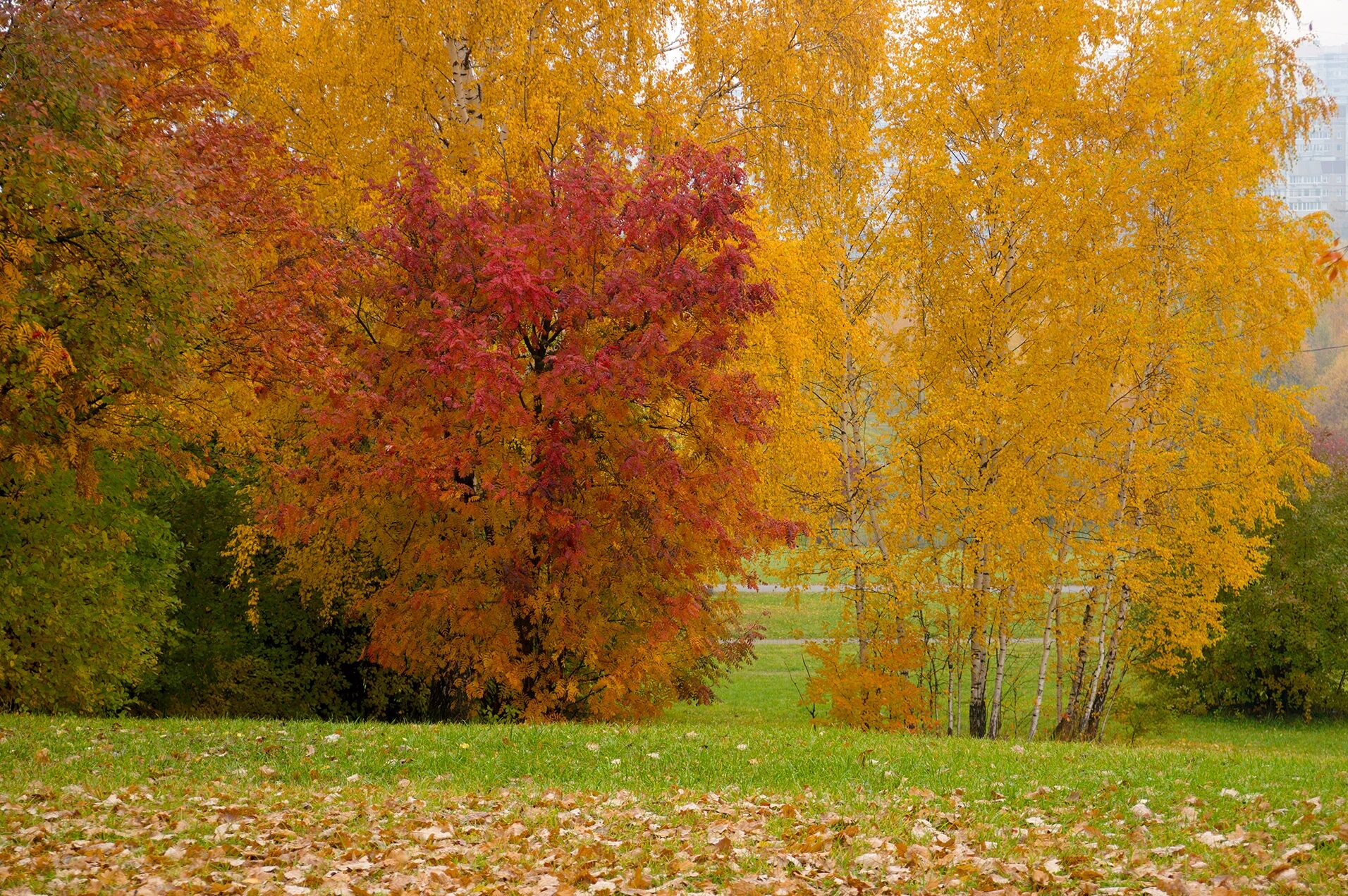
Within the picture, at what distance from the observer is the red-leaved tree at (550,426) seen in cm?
1028

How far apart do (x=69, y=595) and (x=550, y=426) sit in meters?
6.13

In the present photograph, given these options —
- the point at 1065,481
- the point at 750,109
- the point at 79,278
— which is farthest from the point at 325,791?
the point at 750,109

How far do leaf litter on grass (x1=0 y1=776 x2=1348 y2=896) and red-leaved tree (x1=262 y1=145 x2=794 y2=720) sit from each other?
366 cm

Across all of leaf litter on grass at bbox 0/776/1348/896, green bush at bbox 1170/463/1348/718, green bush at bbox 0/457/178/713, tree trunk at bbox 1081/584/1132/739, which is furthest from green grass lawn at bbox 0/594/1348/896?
green bush at bbox 1170/463/1348/718

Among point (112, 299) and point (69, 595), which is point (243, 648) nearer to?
point (69, 595)

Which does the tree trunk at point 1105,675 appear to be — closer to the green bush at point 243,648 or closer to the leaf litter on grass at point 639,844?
the leaf litter on grass at point 639,844

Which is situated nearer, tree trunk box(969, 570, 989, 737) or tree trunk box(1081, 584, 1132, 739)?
tree trunk box(969, 570, 989, 737)

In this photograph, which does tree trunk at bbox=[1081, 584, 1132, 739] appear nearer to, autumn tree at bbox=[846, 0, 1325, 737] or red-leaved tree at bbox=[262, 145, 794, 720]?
autumn tree at bbox=[846, 0, 1325, 737]

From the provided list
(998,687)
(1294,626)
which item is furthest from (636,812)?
(1294,626)

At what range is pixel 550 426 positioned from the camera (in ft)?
35.2

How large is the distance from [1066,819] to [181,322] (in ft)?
22.9

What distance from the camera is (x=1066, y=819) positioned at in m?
6.45

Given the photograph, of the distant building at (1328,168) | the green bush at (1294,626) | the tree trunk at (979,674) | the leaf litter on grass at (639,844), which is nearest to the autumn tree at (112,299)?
the leaf litter on grass at (639,844)

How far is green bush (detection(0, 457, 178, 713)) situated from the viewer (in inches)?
482
